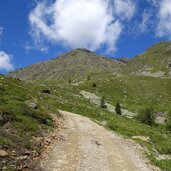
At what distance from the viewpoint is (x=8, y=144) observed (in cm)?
2652

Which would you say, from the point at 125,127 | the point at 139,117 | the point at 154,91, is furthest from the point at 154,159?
the point at 154,91

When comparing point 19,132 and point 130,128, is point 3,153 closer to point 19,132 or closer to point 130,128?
point 19,132

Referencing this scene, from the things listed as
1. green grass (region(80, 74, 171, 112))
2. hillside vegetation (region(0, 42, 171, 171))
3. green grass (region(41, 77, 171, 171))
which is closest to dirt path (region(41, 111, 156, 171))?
hillside vegetation (region(0, 42, 171, 171))

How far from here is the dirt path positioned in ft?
86.9

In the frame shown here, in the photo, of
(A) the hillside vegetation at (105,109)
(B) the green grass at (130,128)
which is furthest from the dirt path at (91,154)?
(B) the green grass at (130,128)

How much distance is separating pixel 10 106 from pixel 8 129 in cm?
761

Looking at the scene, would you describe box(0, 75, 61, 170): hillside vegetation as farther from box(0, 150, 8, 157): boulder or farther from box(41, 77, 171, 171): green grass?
box(41, 77, 171, 171): green grass

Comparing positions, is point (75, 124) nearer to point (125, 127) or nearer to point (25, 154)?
point (125, 127)

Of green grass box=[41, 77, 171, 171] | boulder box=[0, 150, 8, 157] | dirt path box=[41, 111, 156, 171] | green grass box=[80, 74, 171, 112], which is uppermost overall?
green grass box=[80, 74, 171, 112]

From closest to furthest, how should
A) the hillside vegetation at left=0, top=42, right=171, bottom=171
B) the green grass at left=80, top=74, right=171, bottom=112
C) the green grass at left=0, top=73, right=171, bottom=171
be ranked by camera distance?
the hillside vegetation at left=0, top=42, right=171, bottom=171, the green grass at left=0, top=73, right=171, bottom=171, the green grass at left=80, top=74, right=171, bottom=112

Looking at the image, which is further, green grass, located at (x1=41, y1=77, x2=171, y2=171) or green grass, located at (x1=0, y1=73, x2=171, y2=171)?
green grass, located at (x1=41, y1=77, x2=171, y2=171)

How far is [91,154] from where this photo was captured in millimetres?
30547

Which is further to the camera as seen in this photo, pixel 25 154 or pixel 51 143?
pixel 51 143

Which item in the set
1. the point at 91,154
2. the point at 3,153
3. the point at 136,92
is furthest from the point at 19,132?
the point at 136,92
